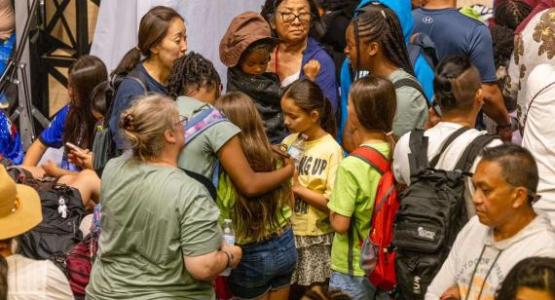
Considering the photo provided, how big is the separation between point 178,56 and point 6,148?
233 centimetres

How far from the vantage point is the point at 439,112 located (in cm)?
510

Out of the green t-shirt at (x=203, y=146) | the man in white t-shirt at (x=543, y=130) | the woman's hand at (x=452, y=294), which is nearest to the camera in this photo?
the woman's hand at (x=452, y=294)

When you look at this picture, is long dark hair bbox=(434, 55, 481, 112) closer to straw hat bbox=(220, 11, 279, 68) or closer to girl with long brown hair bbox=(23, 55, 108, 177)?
straw hat bbox=(220, 11, 279, 68)

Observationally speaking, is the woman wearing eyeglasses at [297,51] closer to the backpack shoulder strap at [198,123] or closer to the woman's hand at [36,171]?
the woman's hand at [36,171]

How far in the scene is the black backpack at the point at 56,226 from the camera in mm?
5895

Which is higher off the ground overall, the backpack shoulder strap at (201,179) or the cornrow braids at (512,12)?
the cornrow braids at (512,12)

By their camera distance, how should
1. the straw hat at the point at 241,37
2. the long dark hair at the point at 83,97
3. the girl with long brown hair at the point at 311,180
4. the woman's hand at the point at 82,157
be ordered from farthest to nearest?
1. the long dark hair at the point at 83,97
2. the woman's hand at the point at 82,157
3. the straw hat at the point at 241,37
4. the girl with long brown hair at the point at 311,180

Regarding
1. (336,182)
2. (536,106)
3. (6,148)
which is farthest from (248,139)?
(6,148)

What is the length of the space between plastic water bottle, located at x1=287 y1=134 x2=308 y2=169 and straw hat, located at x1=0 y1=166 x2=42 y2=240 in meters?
1.76

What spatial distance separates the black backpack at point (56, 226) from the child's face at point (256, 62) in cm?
116

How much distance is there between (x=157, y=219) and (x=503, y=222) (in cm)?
139

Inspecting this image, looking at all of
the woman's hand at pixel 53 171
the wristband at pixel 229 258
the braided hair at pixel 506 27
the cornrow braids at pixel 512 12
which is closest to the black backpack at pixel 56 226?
A: the woman's hand at pixel 53 171

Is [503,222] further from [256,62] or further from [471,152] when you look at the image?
[256,62]

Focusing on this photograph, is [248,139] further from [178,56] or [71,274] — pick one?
[71,274]
